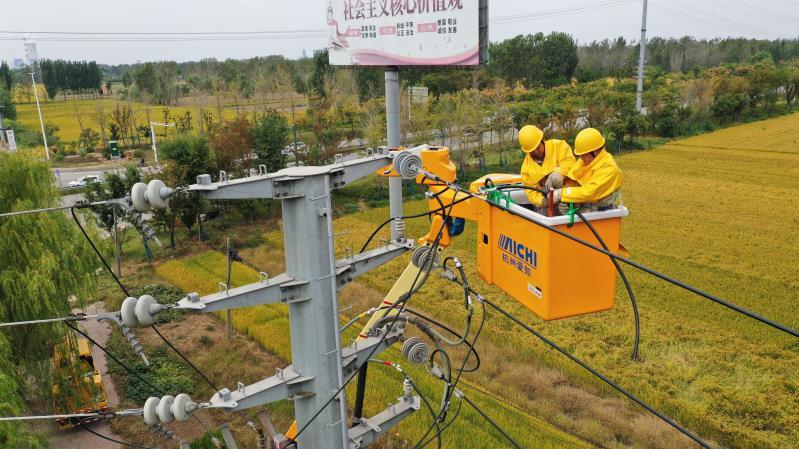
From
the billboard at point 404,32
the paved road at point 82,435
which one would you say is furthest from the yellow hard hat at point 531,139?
the paved road at point 82,435

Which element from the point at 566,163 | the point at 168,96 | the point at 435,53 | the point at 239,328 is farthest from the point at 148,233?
the point at 168,96

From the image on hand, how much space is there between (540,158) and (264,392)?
2791 millimetres

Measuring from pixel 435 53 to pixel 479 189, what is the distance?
6848 mm

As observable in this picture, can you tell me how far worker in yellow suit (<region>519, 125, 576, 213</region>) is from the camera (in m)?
4.88

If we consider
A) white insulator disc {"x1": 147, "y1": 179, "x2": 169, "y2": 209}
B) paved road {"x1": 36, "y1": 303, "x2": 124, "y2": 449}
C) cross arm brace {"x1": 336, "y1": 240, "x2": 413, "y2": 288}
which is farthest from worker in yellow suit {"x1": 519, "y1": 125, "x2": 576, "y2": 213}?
paved road {"x1": 36, "y1": 303, "x2": 124, "y2": 449}

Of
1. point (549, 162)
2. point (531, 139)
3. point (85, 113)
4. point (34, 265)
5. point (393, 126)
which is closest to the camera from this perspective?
point (531, 139)

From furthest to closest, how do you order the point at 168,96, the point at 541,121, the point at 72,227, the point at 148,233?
the point at 168,96 → the point at 541,121 → the point at 72,227 → the point at 148,233

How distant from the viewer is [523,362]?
1109 cm

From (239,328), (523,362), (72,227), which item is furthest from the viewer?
(239,328)

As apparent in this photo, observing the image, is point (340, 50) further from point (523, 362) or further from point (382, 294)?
point (523, 362)

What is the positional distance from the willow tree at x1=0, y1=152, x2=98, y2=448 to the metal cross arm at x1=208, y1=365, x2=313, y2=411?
19.6 ft

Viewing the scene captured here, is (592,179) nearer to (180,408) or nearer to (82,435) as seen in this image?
(180,408)

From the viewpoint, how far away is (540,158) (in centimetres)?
507

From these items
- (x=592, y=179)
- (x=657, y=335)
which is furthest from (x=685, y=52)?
(x=592, y=179)
